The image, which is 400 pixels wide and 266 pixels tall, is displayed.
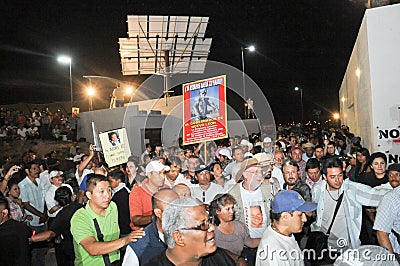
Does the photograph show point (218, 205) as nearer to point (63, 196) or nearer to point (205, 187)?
point (205, 187)

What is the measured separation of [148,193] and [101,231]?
42.7 inches

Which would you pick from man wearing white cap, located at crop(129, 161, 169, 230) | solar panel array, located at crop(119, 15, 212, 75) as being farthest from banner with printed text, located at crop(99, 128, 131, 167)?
solar panel array, located at crop(119, 15, 212, 75)

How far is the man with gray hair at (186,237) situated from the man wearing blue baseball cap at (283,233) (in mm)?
586

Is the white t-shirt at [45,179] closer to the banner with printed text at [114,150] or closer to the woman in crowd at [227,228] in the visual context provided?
the banner with printed text at [114,150]

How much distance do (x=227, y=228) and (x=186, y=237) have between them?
1.66 meters

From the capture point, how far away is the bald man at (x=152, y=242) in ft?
12.1

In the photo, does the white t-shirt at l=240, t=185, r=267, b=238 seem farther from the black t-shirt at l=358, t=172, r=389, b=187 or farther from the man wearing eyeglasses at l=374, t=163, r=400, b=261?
the black t-shirt at l=358, t=172, r=389, b=187

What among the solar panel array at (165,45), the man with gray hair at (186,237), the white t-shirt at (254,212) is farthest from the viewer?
the solar panel array at (165,45)

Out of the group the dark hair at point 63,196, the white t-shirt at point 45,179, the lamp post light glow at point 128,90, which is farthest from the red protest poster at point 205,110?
the lamp post light glow at point 128,90

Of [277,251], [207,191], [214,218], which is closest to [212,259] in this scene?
[277,251]

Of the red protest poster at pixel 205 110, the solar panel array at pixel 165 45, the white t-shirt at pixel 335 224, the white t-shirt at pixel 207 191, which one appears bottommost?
the white t-shirt at pixel 335 224

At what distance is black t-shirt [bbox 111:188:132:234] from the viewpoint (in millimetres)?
5750

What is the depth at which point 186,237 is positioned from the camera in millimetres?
3152

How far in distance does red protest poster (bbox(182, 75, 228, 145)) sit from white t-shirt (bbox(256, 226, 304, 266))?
349cm
